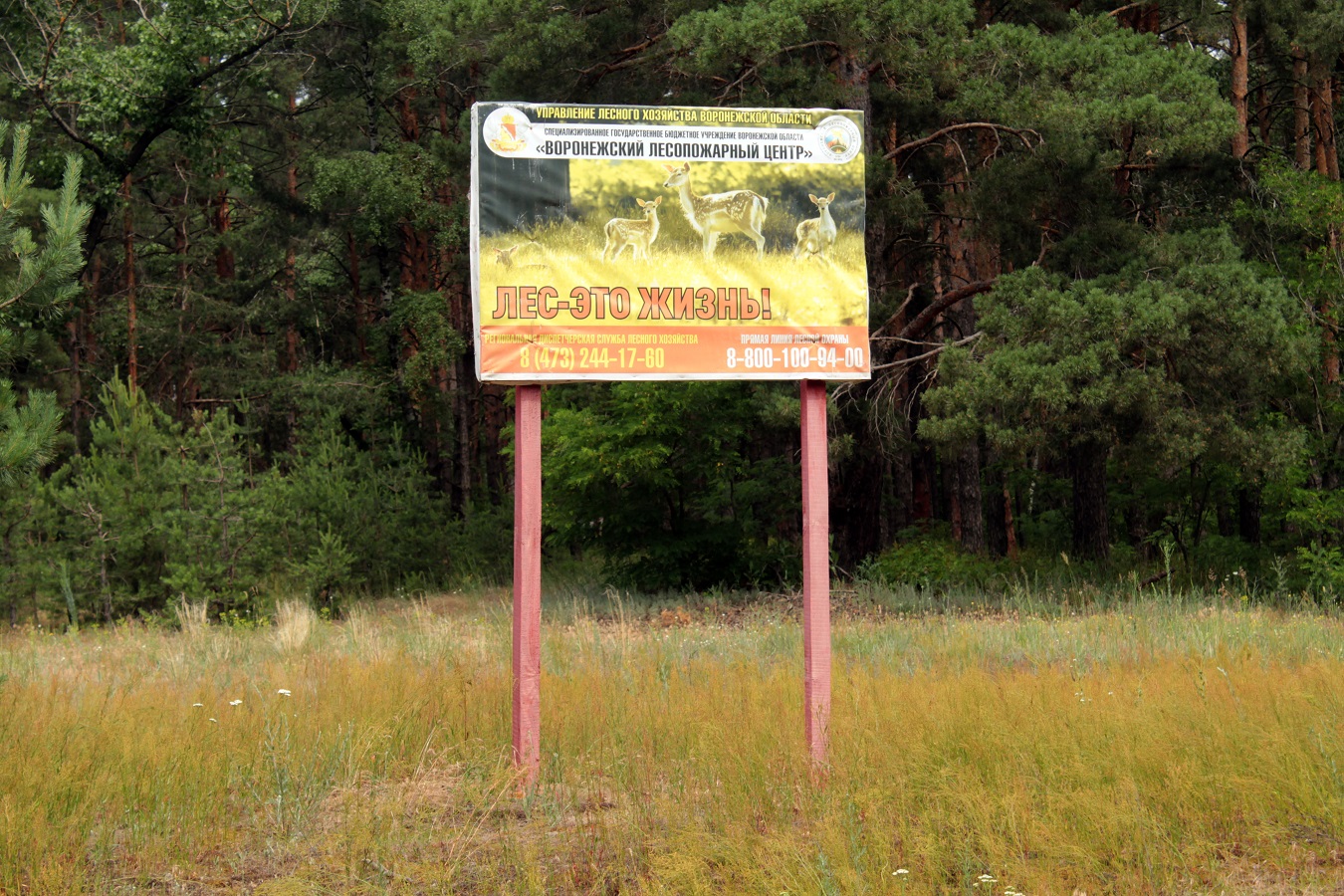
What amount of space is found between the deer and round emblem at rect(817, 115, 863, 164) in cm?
60

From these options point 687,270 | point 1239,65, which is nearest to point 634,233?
point 687,270

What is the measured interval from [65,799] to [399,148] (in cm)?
2146

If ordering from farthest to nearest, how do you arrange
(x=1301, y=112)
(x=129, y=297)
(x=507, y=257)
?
(x=129, y=297), (x=1301, y=112), (x=507, y=257)

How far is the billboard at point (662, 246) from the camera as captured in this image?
23.9ft

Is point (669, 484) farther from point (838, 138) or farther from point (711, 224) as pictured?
point (711, 224)

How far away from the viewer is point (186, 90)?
2211cm

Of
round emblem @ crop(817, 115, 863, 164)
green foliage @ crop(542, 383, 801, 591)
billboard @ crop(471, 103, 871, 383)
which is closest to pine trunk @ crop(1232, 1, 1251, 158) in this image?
green foliage @ crop(542, 383, 801, 591)

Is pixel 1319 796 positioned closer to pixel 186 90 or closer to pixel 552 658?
pixel 552 658

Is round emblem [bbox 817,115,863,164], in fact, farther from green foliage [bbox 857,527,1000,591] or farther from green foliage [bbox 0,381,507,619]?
green foliage [bbox 0,381,507,619]

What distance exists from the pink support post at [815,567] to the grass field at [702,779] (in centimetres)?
24

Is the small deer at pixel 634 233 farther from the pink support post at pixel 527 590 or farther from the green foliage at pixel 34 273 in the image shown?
the green foliage at pixel 34 273

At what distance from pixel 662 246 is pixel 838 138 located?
4.61 feet

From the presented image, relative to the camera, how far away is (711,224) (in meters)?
7.48

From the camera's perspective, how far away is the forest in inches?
572
